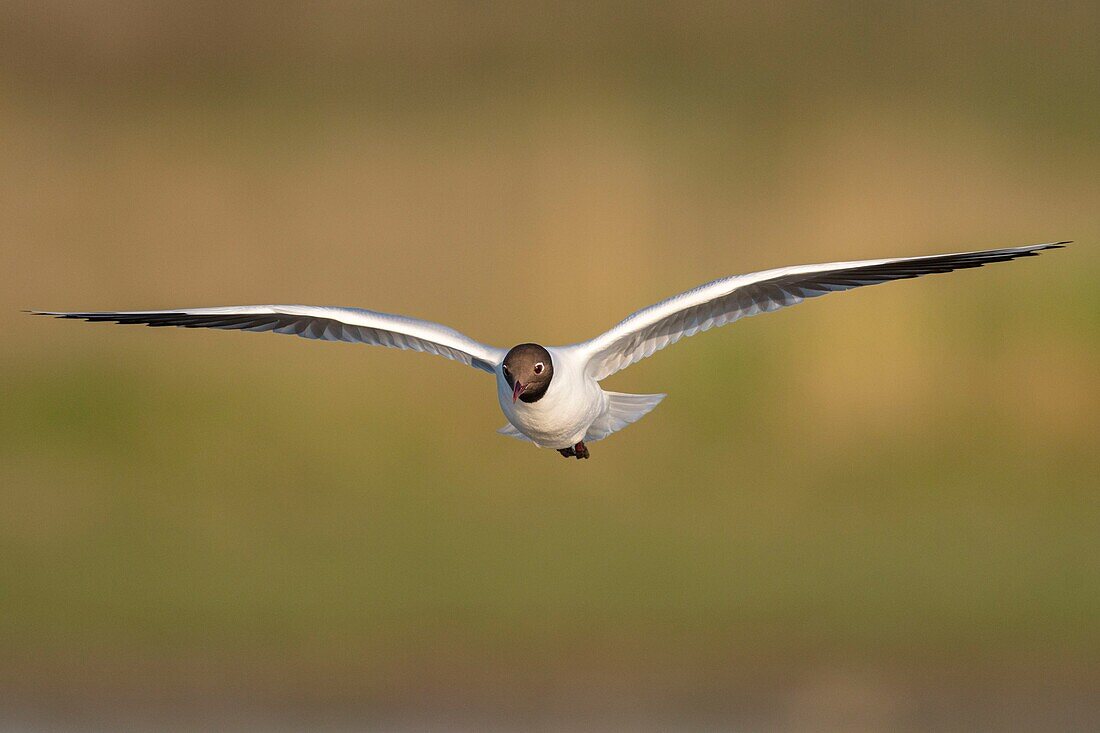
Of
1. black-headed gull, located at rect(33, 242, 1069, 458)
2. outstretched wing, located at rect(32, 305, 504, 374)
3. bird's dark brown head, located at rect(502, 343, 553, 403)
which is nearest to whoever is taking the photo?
bird's dark brown head, located at rect(502, 343, 553, 403)

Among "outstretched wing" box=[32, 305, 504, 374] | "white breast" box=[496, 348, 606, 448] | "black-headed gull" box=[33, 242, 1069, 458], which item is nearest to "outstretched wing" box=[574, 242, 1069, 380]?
"black-headed gull" box=[33, 242, 1069, 458]

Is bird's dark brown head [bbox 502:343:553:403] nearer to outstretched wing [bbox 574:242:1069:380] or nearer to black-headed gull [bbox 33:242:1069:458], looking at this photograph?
black-headed gull [bbox 33:242:1069:458]

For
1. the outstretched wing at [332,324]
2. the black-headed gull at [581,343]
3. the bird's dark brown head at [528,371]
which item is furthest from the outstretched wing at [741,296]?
the outstretched wing at [332,324]

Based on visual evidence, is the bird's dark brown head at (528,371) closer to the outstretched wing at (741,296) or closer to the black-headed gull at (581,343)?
the black-headed gull at (581,343)

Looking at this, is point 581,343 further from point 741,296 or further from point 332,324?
point 332,324

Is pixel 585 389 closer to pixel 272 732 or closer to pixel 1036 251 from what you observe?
pixel 1036 251

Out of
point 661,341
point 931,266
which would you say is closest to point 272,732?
point 661,341

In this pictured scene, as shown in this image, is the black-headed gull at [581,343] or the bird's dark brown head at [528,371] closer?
the bird's dark brown head at [528,371]
